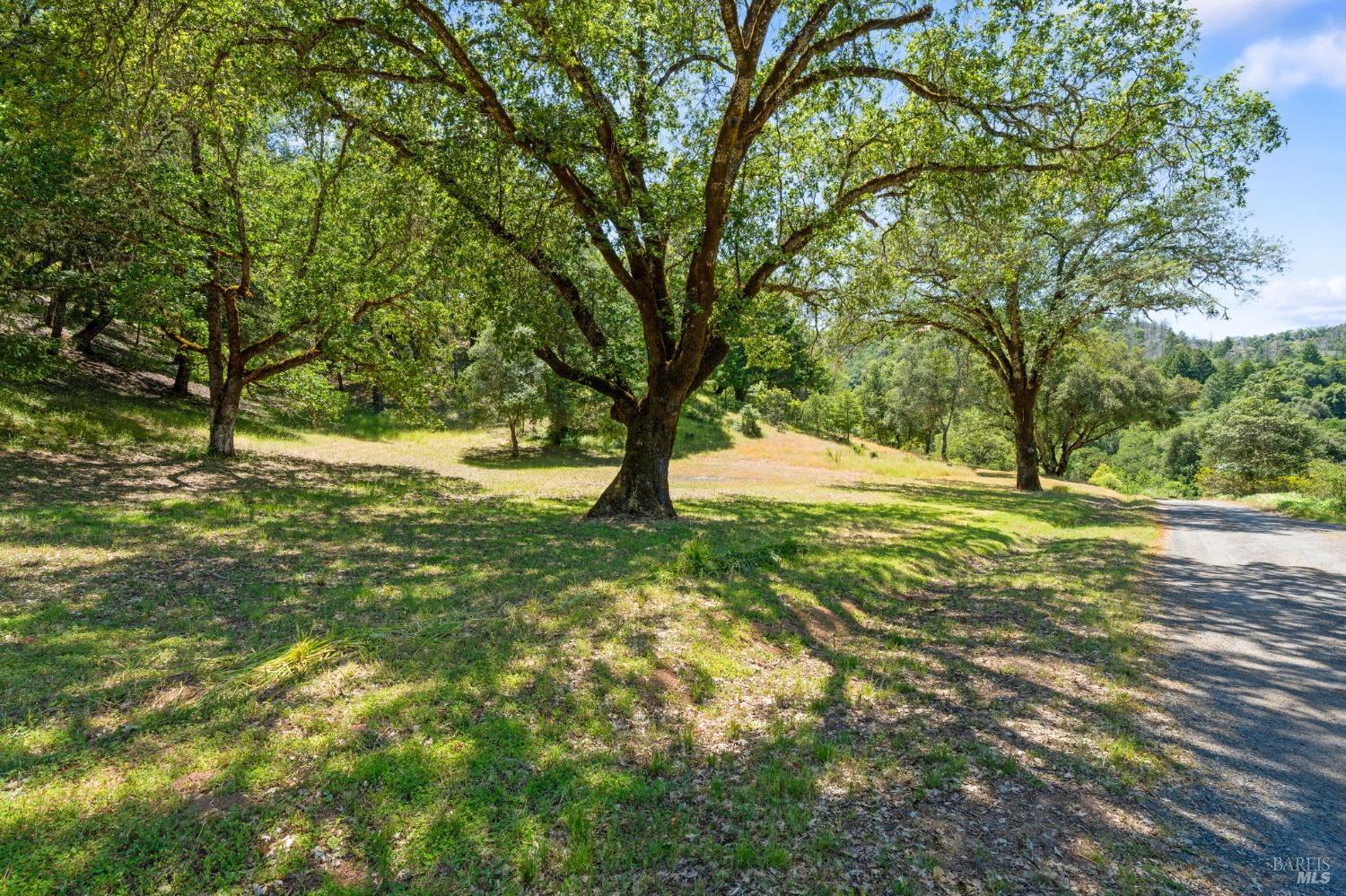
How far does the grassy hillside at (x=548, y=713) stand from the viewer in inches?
112

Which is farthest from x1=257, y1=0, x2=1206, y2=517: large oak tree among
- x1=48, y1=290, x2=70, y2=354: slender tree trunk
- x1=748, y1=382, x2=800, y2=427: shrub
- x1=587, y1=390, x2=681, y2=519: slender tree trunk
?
x1=748, y1=382, x2=800, y2=427: shrub

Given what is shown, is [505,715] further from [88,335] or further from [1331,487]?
[88,335]

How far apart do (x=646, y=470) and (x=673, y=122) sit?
7716 mm

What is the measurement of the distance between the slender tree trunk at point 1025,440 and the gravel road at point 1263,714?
14832 millimetres

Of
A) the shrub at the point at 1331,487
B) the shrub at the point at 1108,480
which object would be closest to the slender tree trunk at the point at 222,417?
the shrub at the point at 1331,487

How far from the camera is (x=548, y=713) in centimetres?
418

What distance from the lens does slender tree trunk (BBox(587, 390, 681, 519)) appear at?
41.4 ft

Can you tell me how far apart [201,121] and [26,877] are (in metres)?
12.9

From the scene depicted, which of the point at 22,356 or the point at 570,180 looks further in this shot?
the point at 22,356

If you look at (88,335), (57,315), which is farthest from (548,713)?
(88,335)

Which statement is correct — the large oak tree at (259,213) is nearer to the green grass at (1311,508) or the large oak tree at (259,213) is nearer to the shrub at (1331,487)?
the green grass at (1311,508)

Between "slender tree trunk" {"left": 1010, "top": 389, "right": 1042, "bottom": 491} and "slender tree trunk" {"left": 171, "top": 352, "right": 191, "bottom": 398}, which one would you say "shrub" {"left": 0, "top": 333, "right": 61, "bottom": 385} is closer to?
"slender tree trunk" {"left": 171, "top": 352, "right": 191, "bottom": 398}

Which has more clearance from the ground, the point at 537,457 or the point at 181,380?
the point at 181,380

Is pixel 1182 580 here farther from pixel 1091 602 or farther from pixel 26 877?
pixel 26 877
